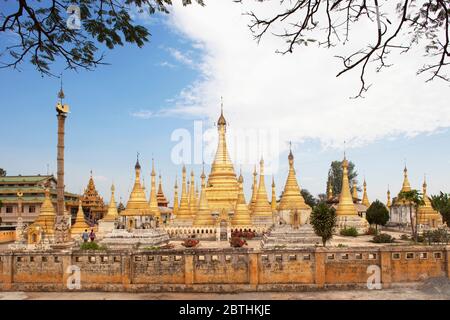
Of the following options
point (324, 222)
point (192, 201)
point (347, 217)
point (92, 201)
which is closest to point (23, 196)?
point (92, 201)

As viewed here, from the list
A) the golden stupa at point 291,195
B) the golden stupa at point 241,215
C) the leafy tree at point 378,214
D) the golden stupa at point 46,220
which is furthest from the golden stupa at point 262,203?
the golden stupa at point 46,220

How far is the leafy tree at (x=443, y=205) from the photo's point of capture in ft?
143

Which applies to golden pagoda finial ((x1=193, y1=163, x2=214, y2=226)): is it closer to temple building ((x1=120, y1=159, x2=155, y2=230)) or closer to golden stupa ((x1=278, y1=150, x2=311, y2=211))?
temple building ((x1=120, y1=159, x2=155, y2=230))

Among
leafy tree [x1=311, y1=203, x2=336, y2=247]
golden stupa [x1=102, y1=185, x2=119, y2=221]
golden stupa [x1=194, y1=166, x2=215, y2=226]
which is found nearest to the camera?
leafy tree [x1=311, y1=203, x2=336, y2=247]

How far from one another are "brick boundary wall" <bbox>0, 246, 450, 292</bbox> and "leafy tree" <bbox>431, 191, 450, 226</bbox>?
2935cm

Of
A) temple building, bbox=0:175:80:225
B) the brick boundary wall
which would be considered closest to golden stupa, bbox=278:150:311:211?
the brick boundary wall

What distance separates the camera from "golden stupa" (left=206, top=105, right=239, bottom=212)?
1841 inches

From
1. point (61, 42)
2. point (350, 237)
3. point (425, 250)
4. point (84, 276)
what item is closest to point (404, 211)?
point (350, 237)

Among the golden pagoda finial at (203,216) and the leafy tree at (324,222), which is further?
the golden pagoda finial at (203,216)

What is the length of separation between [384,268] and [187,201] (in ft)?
103

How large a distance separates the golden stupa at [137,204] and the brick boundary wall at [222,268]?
49.4 feet

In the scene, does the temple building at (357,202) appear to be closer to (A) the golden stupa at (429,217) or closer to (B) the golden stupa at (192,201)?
(A) the golden stupa at (429,217)

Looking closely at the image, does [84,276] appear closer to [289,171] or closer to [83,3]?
[83,3]

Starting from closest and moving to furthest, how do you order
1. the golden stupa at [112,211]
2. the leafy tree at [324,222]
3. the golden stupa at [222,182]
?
1. the leafy tree at [324,222]
2. the golden stupa at [222,182]
3. the golden stupa at [112,211]
